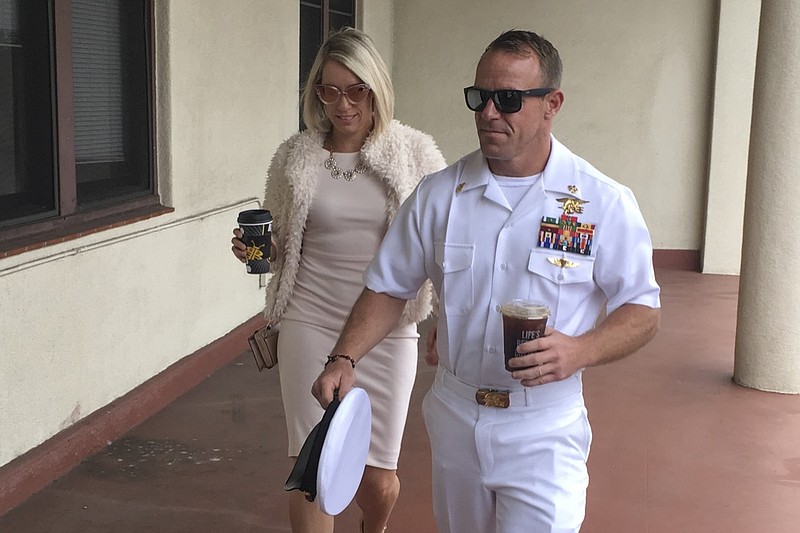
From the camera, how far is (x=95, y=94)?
17.0ft

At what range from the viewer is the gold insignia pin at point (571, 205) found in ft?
8.04

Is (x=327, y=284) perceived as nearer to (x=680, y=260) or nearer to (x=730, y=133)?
(x=730, y=133)

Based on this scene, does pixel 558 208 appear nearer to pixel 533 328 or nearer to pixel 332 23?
pixel 533 328

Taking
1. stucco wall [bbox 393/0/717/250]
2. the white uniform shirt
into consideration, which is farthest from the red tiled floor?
stucco wall [bbox 393/0/717/250]

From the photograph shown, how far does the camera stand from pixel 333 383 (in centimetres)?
245

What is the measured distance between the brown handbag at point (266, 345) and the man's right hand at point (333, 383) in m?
1.16

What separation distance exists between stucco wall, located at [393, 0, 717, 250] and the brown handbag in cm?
799

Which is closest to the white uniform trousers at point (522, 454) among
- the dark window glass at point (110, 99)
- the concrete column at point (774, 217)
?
the dark window glass at point (110, 99)

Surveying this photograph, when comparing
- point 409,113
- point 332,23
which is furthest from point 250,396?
point 409,113

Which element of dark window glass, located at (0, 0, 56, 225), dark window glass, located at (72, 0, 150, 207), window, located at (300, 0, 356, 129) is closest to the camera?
dark window glass, located at (0, 0, 56, 225)

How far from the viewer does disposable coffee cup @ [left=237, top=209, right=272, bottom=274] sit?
3346 mm

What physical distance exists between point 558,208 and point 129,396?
340cm

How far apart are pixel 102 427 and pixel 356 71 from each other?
2462 mm

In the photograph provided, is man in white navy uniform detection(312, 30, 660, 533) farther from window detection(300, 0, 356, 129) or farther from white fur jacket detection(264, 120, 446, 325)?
window detection(300, 0, 356, 129)
